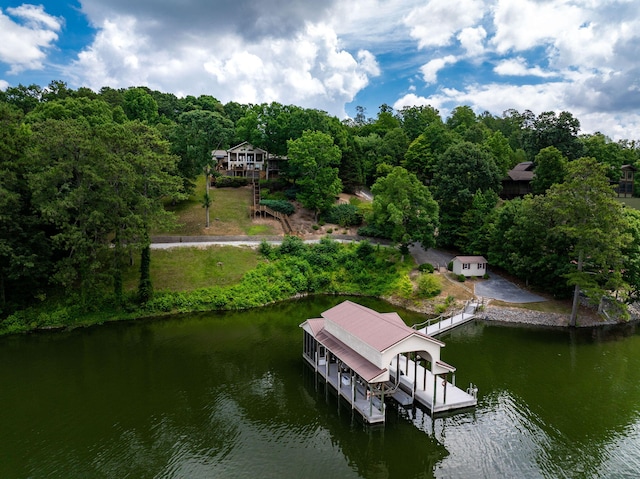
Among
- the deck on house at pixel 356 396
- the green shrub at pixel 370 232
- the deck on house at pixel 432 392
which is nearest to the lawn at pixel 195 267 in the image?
the green shrub at pixel 370 232

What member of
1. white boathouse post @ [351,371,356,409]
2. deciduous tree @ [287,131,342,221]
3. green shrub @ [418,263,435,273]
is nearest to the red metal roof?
white boathouse post @ [351,371,356,409]

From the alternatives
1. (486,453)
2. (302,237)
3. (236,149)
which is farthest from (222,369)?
(236,149)

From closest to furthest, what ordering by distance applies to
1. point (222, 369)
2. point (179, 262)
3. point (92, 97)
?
1. point (222, 369)
2. point (179, 262)
3. point (92, 97)

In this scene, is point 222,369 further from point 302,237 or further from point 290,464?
point 302,237

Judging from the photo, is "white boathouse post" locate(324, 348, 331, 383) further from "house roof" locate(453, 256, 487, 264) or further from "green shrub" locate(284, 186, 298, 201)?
"green shrub" locate(284, 186, 298, 201)

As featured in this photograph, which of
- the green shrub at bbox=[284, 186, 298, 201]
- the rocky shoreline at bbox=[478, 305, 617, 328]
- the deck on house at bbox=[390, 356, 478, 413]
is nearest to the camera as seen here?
the deck on house at bbox=[390, 356, 478, 413]

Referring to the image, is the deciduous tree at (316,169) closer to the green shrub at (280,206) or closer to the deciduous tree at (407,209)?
the green shrub at (280,206)
